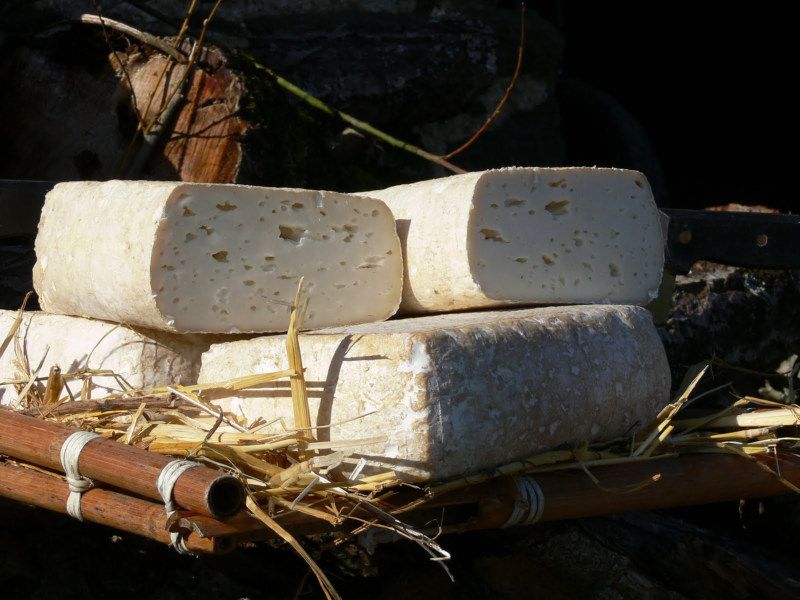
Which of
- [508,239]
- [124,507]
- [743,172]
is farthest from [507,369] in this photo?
[743,172]

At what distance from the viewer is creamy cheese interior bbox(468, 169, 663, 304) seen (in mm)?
1629

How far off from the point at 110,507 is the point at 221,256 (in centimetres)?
46

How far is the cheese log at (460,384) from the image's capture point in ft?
4.08

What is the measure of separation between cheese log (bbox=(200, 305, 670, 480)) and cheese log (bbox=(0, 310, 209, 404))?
0.07 m

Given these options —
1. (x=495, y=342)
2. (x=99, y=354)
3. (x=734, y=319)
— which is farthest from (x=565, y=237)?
(x=734, y=319)

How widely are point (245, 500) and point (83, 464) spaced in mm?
227

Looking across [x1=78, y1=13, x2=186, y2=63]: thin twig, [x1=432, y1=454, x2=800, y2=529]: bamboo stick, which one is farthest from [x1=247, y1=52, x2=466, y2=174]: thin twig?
[x1=432, y1=454, x2=800, y2=529]: bamboo stick

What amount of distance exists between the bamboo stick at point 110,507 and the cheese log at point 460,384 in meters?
0.23

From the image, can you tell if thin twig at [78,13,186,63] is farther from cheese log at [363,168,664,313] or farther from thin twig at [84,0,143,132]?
cheese log at [363,168,664,313]

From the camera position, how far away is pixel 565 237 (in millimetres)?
1707

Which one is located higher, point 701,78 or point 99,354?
point 701,78

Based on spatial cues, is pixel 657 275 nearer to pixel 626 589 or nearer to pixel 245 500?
pixel 626 589

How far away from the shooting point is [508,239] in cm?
165

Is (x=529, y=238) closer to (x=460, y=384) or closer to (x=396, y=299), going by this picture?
(x=396, y=299)
